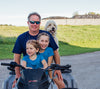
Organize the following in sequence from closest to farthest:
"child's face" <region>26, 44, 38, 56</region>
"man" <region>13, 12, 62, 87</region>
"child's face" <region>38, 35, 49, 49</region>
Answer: "child's face" <region>26, 44, 38, 56</region>
"child's face" <region>38, 35, 49, 49</region>
"man" <region>13, 12, 62, 87</region>

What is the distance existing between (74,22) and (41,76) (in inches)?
2160

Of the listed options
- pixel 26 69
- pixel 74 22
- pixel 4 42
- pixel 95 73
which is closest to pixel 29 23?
pixel 26 69

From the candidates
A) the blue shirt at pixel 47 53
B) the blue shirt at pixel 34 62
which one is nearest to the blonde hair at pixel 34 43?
the blue shirt at pixel 34 62

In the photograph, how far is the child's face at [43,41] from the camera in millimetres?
3906

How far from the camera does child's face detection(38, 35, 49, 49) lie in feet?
12.8

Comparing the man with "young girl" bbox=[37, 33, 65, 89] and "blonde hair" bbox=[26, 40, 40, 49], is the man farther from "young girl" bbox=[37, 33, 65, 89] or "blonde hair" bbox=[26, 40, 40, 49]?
"blonde hair" bbox=[26, 40, 40, 49]

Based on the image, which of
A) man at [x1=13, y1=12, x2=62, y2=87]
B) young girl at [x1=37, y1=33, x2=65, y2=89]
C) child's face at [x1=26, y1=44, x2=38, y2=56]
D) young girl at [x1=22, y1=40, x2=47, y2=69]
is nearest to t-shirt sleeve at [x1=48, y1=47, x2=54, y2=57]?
young girl at [x1=37, y1=33, x2=65, y2=89]

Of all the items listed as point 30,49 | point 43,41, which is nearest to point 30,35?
point 43,41

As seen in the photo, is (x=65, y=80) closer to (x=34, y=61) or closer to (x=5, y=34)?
(x=34, y=61)

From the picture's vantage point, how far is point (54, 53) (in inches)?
165

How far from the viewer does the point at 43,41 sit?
12.9ft

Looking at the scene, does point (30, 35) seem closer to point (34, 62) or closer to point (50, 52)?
point (50, 52)

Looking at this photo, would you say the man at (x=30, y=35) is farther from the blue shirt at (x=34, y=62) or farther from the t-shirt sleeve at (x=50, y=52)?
the blue shirt at (x=34, y=62)

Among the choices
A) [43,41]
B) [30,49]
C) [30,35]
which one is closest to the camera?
[30,49]
